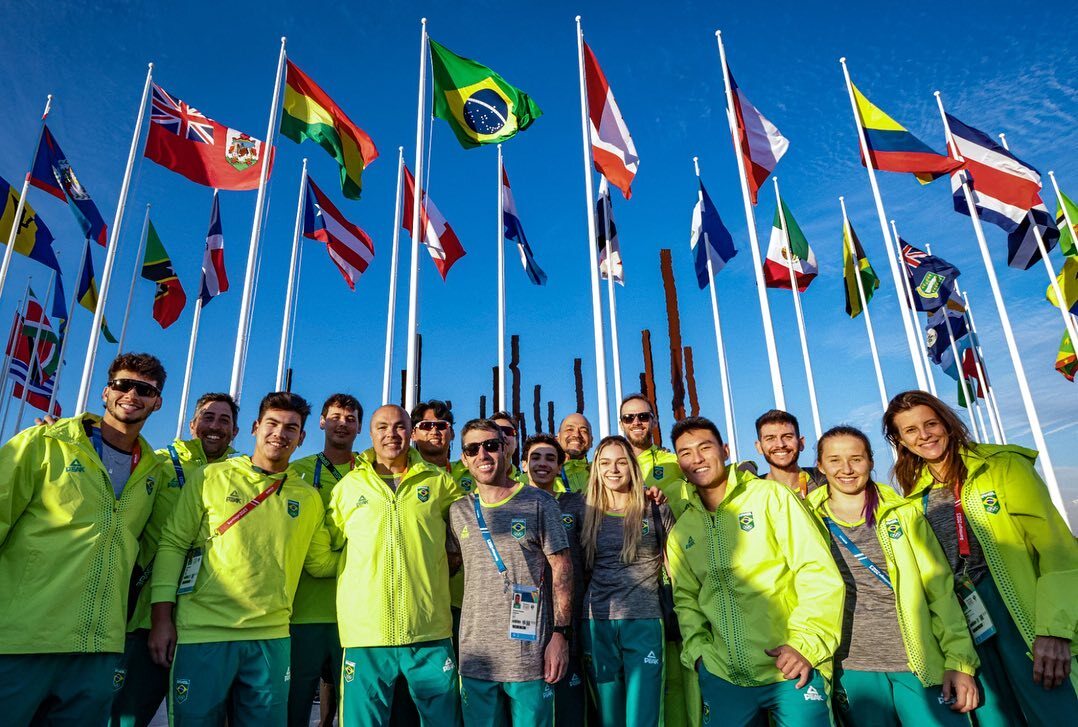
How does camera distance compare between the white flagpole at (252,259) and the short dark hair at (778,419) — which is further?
the white flagpole at (252,259)

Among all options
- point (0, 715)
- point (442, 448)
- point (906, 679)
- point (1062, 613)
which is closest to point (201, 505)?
point (0, 715)

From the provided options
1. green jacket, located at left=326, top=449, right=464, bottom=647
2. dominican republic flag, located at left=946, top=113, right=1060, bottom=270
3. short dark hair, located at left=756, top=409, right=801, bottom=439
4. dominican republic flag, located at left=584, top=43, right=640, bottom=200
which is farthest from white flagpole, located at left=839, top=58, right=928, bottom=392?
green jacket, located at left=326, top=449, right=464, bottom=647

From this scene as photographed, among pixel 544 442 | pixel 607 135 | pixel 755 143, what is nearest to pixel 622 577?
pixel 544 442

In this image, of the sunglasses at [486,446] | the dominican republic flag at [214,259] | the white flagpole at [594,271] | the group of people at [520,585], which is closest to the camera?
the group of people at [520,585]

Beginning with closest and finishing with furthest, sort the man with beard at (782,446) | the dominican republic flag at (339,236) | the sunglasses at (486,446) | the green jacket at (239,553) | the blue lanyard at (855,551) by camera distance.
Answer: the blue lanyard at (855,551)
the green jacket at (239,553)
the sunglasses at (486,446)
the man with beard at (782,446)
the dominican republic flag at (339,236)

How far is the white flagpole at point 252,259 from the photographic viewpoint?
8219mm

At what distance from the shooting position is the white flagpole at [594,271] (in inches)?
312

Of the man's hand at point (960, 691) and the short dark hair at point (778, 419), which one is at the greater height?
the short dark hair at point (778, 419)

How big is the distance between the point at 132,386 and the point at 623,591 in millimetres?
3534

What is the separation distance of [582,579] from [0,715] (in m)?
3.31

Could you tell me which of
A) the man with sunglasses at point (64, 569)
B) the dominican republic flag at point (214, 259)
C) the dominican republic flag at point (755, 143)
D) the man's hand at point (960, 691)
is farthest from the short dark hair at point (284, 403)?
the dominican republic flag at point (214, 259)

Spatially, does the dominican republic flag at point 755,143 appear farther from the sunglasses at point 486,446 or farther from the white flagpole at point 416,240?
the sunglasses at point 486,446

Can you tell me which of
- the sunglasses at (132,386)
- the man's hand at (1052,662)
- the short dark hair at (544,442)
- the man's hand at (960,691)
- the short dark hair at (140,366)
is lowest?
the man's hand at (960,691)

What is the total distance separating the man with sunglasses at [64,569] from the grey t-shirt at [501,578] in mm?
2067
